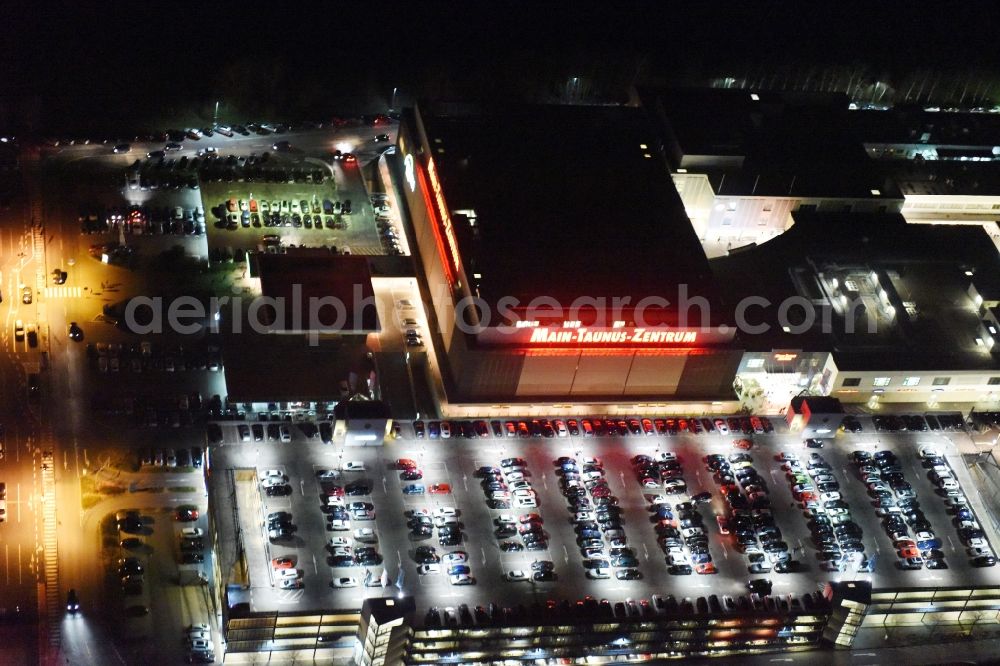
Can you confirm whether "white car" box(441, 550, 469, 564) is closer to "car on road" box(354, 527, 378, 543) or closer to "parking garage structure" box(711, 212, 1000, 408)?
"car on road" box(354, 527, 378, 543)

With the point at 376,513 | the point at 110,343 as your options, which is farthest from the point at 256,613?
the point at 110,343

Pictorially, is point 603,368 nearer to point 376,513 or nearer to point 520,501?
point 520,501

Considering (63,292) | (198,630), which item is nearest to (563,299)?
(198,630)

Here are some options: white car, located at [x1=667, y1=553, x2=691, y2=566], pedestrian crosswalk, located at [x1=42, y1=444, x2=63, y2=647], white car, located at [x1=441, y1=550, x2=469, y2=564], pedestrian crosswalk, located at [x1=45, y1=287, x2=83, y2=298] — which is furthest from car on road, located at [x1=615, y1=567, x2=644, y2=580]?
Answer: pedestrian crosswalk, located at [x1=45, y1=287, x2=83, y2=298]

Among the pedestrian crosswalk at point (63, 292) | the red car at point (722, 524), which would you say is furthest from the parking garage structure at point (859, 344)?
the pedestrian crosswalk at point (63, 292)

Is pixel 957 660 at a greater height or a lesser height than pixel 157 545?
lesser

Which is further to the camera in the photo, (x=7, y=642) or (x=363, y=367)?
(x=363, y=367)

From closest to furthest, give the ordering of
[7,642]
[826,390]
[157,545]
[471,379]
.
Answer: [7,642], [157,545], [471,379], [826,390]

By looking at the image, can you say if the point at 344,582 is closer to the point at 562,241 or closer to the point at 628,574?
the point at 628,574
